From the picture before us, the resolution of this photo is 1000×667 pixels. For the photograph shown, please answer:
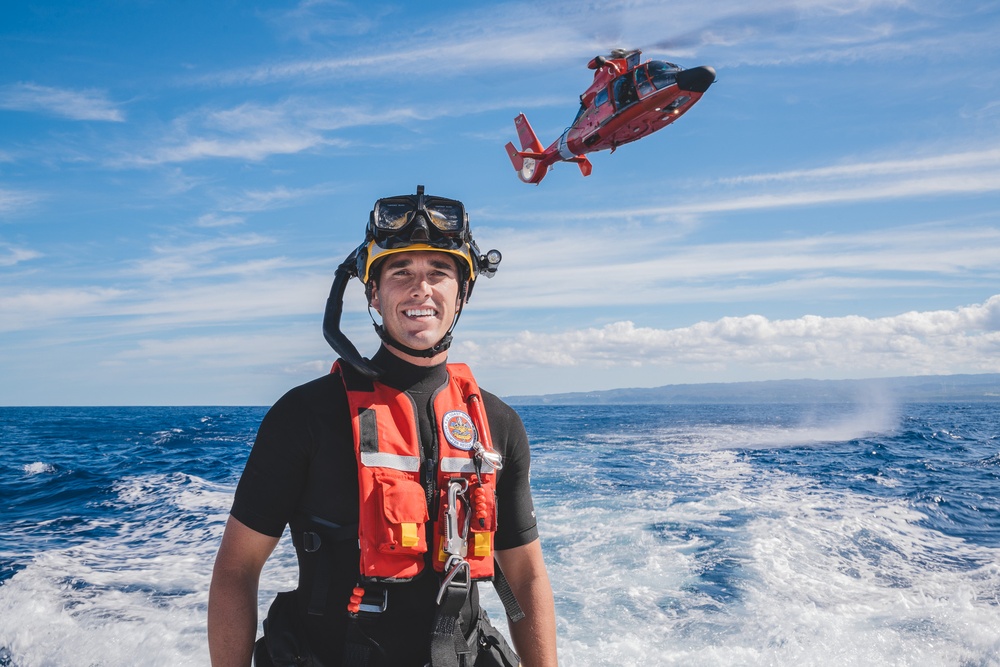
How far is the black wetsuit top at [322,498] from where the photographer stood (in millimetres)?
2227

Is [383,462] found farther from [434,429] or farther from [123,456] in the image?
[123,456]

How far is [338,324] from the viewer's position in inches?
104

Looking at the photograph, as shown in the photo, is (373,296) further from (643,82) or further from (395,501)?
(643,82)

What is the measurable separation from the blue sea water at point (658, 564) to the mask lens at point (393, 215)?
15.3 ft

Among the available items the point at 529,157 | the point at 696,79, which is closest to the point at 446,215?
the point at 696,79

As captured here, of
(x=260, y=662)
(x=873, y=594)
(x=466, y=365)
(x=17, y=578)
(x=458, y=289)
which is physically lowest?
(x=873, y=594)

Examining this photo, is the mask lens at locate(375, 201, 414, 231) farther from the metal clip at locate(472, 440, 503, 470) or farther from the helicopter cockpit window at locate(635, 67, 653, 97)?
the helicopter cockpit window at locate(635, 67, 653, 97)

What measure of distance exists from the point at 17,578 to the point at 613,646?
690cm

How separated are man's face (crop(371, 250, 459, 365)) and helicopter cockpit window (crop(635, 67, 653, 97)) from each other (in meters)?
11.8

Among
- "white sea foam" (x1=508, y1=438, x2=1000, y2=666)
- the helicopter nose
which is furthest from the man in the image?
the helicopter nose

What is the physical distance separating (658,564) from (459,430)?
726 cm

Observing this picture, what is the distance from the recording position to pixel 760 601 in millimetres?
7668

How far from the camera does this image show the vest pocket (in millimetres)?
2254

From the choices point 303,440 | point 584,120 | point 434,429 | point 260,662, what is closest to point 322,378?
point 303,440
